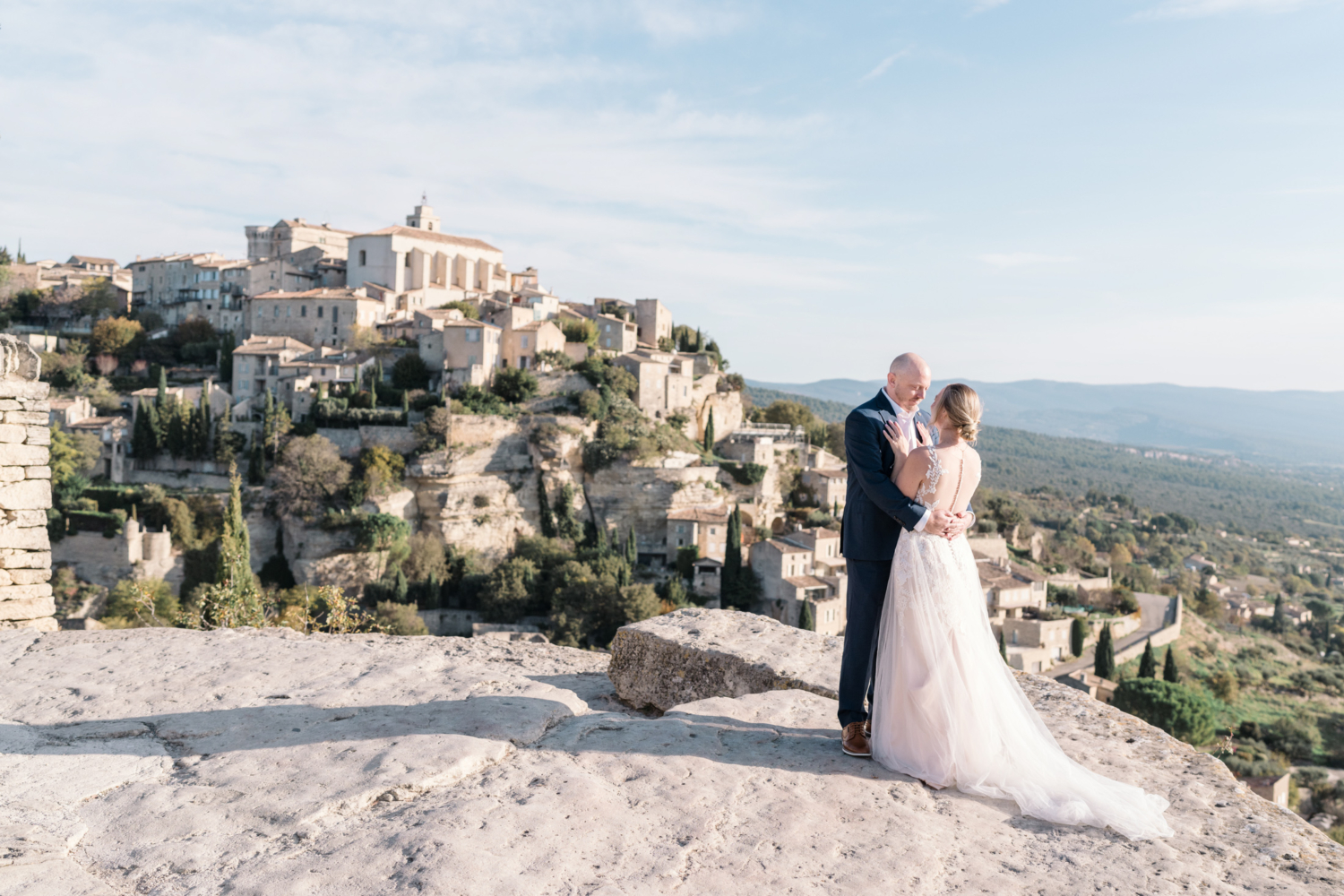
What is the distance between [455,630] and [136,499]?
529 inches

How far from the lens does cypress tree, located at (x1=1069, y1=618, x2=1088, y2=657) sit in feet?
120

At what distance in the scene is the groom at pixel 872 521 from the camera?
3348 millimetres

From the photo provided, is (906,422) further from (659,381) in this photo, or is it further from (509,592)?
(659,381)

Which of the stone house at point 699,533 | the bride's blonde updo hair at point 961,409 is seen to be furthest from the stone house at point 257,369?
the bride's blonde updo hair at point 961,409

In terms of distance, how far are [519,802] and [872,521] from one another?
176 centimetres

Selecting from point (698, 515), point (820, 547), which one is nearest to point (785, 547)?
point (820, 547)

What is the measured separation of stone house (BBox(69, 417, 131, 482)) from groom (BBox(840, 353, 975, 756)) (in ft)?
128

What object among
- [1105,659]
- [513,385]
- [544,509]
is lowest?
[1105,659]

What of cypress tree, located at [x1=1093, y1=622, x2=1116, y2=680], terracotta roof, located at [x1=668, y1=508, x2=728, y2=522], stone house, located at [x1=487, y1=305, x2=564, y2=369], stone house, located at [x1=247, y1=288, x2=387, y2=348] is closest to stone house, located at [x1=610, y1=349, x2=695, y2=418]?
stone house, located at [x1=487, y1=305, x2=564, y2=369]

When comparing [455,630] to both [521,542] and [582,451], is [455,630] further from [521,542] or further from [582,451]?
[582,451]

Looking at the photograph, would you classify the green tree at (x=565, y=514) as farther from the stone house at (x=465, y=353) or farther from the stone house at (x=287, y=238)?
the stone house at (x=287, y=238)

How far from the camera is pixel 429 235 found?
48000mm

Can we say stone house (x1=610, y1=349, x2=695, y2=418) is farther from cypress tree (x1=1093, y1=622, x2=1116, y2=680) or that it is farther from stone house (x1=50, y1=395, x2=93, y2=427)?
stone house (x1=50, y1=395, x2=93, y2=427)

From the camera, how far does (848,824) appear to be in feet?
8.84
